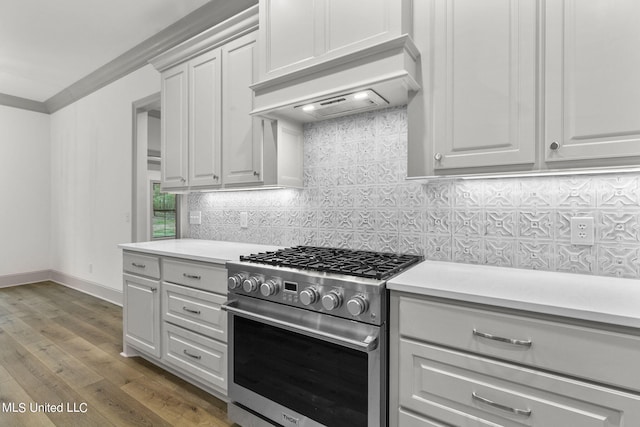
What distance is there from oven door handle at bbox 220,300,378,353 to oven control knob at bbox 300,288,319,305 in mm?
129

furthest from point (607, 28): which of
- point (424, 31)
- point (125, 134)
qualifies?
point (125, 134)

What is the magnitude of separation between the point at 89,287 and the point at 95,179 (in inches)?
58.4

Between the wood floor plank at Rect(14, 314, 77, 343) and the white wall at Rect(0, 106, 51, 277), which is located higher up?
the white wall at Rect(0, 106, 51, 277)

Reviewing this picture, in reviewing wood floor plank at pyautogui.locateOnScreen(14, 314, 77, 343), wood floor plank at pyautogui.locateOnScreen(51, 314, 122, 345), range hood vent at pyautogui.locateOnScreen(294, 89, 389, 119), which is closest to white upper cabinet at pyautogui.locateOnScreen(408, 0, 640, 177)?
range hood vent at pyautogui.locateOnScreen(294, 89, 389, 119)

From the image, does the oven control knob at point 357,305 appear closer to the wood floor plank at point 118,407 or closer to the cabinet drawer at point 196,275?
the cabinet drawer at point 196,275

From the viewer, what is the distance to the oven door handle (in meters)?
1.41

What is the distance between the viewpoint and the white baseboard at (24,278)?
5.09 meters

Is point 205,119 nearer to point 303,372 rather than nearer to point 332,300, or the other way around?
point 332,300

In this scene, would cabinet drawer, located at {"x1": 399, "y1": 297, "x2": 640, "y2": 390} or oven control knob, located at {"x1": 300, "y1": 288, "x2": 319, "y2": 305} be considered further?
oven control knob, located at {"x1": 300, "y1": 288, "x2": 319, "y2": 305}

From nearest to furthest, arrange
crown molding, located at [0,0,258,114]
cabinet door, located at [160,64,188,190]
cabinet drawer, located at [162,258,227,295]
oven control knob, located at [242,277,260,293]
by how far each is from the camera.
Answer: oven control knob, located at [242,277,260,293]
cabinet drawer, located at [162,258,227,295]
cabinet door, located at [160,64,188,190]
crown molding, located at [0,0,258,114]

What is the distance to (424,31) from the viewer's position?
1.65 meters

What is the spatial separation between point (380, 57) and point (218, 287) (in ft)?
5.14

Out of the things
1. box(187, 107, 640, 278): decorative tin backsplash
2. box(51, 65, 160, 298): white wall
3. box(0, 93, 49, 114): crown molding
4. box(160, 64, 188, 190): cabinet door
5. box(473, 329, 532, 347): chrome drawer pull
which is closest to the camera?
box(473, 329, 532, 347): chrome drawer pull

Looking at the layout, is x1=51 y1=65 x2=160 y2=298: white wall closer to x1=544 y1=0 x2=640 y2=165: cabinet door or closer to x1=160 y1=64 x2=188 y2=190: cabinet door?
x1=160 y1=64 x2=188 y2=190: cabinet door
